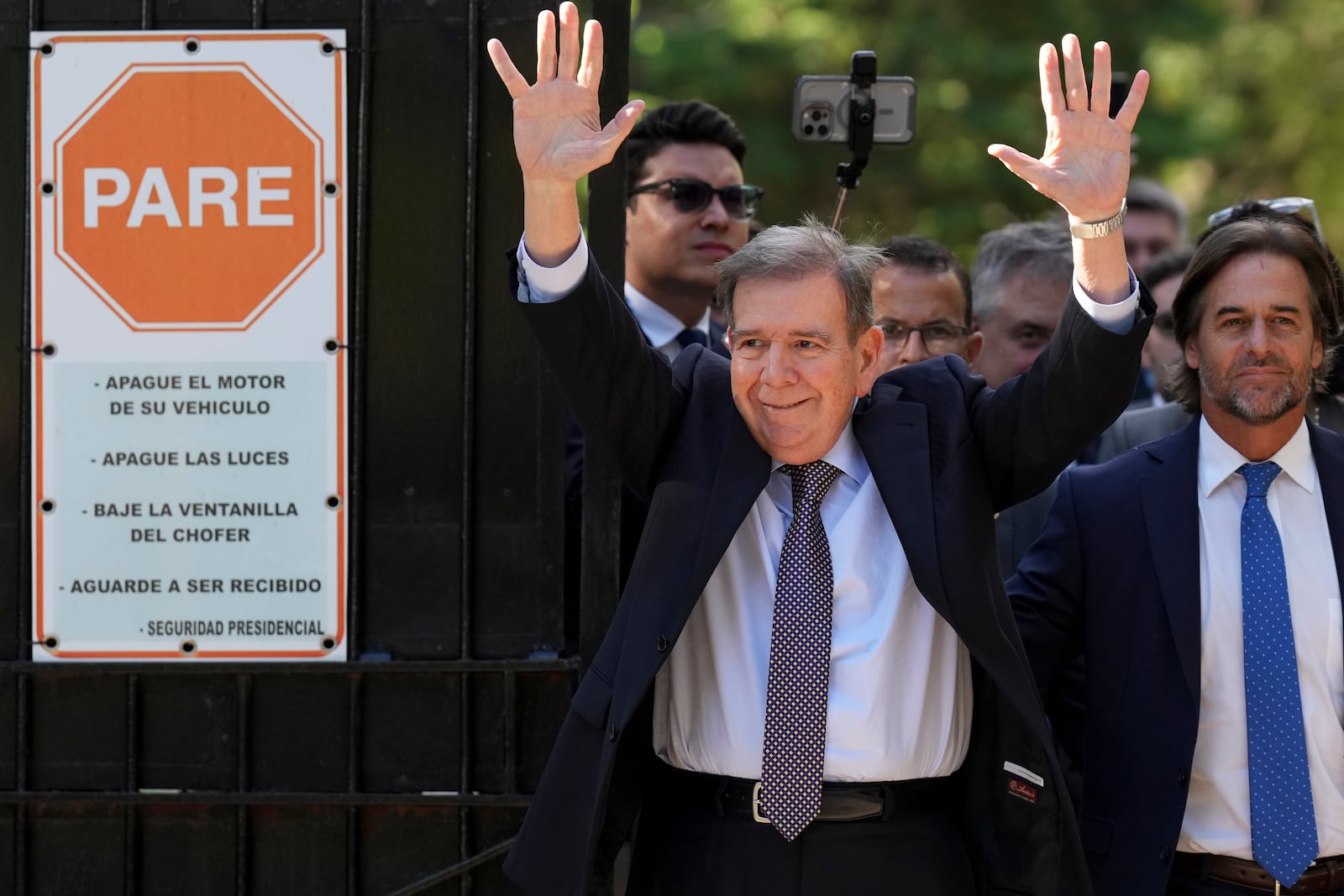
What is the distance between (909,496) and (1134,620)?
72cm

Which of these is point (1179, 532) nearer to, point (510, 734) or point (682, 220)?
point (510, 734)

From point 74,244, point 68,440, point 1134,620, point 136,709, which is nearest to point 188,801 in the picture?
point 136,709

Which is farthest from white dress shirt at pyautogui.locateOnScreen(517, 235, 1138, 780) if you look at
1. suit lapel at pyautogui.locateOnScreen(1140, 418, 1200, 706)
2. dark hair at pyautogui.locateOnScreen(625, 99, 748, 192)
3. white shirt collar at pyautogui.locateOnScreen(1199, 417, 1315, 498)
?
dark hair at pyautogui.locateOnScreen(625, 99, 748, 192)

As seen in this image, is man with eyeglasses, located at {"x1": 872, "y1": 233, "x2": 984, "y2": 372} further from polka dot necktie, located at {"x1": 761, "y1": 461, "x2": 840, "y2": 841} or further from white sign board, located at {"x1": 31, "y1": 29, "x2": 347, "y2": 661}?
white sign board, located at {"x1": 31, "y1": 29, "x2": 347, "y2": 661}

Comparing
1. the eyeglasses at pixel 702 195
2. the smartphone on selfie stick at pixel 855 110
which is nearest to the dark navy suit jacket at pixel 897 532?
the smartphone on selfie stick at pixel 855 110

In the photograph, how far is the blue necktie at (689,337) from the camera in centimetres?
467

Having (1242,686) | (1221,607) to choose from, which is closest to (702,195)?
(1221,607)

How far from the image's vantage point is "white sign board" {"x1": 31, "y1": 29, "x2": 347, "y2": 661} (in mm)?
3270

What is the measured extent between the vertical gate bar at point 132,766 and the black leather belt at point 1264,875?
2120 millimetres

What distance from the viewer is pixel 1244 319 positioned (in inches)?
136

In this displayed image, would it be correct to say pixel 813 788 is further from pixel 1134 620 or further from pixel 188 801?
pixel 188 801

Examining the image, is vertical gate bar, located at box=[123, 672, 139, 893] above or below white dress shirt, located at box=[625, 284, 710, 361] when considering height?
below

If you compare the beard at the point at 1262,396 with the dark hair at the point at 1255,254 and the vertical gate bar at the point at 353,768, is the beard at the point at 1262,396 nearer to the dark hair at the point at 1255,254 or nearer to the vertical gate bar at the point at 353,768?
the dark hair at the point at 1255,254

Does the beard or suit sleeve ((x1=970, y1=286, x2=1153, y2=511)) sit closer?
Result: suit sleeve ((x1=970, y1=286, x2=1153, y2=511))
